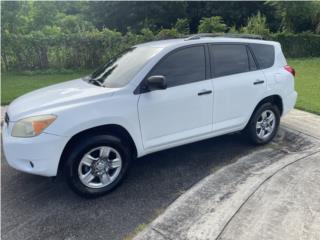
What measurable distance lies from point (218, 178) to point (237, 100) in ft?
4.10

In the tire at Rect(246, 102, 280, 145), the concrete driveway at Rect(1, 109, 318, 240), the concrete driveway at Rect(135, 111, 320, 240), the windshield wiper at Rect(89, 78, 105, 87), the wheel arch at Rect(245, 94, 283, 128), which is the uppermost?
the windshield wiper at Rect(89, 78, 105, 87)

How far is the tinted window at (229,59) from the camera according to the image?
186 inches

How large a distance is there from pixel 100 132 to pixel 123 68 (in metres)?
1.07

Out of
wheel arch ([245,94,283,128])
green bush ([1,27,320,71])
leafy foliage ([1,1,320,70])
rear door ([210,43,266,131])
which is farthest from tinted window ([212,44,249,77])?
green bush ([1,27,320,71])

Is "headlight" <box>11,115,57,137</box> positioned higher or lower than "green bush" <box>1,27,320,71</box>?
lower

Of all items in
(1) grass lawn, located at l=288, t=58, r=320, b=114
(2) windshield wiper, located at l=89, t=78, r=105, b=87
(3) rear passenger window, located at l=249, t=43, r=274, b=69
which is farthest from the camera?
(1) grass lawn, located at l=288, t=58, r=320, b=114

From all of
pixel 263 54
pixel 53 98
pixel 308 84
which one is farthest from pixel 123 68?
pixel 308 84

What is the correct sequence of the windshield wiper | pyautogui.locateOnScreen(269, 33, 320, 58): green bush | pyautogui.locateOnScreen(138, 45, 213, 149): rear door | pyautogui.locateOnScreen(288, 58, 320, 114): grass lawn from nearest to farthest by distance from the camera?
pyautogui.locateOnScreen(138, 45, 213, 149): rear door
the windshield wiper
pyautogui.locateOnScreen(288, 58, 320, 114): grass lawn
pyautogui.locateOnScreen(269, 33, 320, 58): green bush

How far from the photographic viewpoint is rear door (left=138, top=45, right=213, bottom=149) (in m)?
4.12

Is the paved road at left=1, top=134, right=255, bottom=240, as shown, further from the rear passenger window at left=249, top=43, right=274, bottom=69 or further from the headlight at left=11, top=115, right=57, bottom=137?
the rear passenger window at left=249, top=43, right=274, bottom=69

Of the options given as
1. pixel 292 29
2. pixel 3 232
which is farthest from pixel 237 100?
pixel 292 29

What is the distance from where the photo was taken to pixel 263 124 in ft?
17.5

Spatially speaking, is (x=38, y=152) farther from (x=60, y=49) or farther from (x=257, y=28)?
(x=257, y=28)

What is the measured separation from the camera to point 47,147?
3562 mm
